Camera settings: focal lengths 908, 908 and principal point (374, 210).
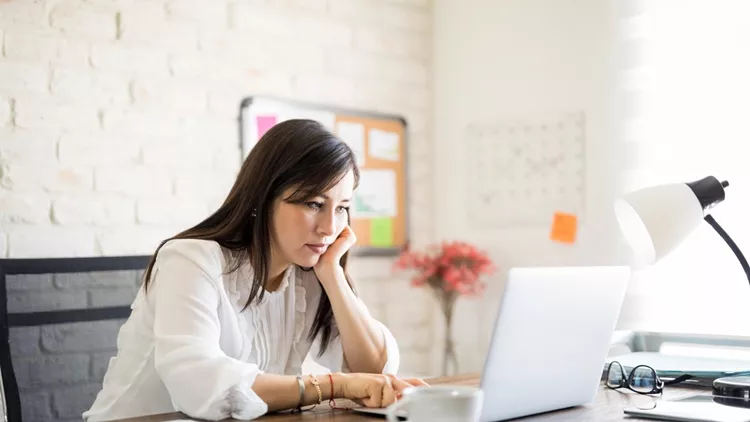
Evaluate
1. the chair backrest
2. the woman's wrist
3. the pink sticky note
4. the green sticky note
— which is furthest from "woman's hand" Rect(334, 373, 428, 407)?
the green sticky note

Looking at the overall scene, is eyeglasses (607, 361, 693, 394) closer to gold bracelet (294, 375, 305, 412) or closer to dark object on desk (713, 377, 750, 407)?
dark object on desk (713, 377, 750, 407)

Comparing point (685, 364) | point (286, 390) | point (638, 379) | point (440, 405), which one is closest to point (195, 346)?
point (286, 390)

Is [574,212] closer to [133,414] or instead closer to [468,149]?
[468,149]

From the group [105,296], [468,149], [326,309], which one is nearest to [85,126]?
[105,296]

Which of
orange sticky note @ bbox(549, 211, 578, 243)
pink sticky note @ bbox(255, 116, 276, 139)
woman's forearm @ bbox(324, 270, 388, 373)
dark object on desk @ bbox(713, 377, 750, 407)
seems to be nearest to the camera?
dark object on desk @ bbox(713, 377, 750, 407)

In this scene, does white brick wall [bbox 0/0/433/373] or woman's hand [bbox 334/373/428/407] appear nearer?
woman's hand [bbox 334/373/428/407]

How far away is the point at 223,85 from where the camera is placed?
2.83m

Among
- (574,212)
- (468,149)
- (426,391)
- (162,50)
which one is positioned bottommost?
(426,391)

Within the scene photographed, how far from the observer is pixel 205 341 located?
153 centimetres

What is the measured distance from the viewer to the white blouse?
1.44 m

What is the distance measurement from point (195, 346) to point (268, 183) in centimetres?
38

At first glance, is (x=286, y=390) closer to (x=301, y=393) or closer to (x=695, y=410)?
(x=301, y=393)

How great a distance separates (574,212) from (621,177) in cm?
21

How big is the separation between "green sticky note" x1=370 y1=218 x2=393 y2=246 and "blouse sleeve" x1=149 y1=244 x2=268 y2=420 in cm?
160
